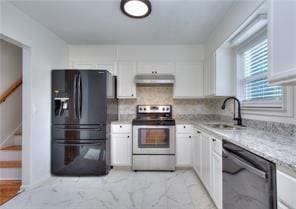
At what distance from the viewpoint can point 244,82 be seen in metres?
2.81

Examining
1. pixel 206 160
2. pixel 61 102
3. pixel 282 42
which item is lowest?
pixel 206 160

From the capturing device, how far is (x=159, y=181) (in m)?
2.97

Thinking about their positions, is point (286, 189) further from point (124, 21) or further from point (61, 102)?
point (61, 102)

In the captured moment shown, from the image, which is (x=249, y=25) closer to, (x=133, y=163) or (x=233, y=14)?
(x=233, y=14)

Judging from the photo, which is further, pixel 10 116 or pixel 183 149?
pixel 10 116

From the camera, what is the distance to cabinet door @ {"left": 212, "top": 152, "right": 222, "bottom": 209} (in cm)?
194

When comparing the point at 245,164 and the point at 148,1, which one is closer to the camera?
the point at 245,164

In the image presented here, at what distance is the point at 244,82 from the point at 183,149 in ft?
4.96

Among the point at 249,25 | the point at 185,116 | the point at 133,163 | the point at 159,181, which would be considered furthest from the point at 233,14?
the point at 133,163

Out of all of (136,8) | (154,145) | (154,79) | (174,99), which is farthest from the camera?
(174,99)

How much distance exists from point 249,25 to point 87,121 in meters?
2.59

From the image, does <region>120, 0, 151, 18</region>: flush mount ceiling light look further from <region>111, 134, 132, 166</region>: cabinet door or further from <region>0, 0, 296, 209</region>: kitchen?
<region>111, 134, 132, 166</region>: cabinet door

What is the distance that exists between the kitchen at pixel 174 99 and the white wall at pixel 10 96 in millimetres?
1068

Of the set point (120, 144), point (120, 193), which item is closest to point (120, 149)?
point (120, 144)
